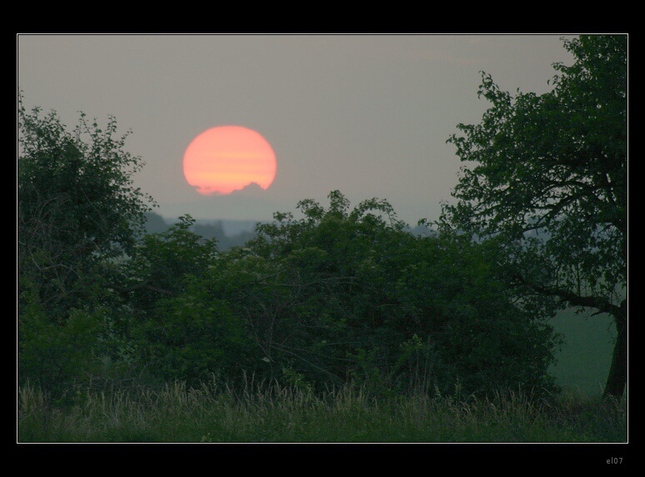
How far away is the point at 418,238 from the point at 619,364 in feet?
19.9

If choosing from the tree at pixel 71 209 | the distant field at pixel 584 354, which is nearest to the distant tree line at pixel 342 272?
the tree at pixel 71 209

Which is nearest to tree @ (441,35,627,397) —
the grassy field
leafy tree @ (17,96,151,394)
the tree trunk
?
the tree trunk

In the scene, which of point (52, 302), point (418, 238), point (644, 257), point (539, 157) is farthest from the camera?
point (539, 157)

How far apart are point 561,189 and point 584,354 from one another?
1929 centimetres

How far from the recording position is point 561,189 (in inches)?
609

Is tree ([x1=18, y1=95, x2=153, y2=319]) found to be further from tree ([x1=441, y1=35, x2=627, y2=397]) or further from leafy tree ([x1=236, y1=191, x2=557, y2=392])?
tree ([x1=441, y1=35, x2=627, y2=397])

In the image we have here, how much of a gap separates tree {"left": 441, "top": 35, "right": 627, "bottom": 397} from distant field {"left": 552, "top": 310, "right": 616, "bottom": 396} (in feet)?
16.1

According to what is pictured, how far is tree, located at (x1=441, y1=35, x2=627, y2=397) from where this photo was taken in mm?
14398

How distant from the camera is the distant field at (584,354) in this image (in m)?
25.7

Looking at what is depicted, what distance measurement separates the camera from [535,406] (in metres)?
13.8

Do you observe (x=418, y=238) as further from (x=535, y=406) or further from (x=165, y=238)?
(x=165, y=238)

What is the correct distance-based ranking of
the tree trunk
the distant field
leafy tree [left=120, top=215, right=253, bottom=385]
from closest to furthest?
leafy tree [left=120, top=215, right=253, bottom=385]
the tree trunk
the distant field

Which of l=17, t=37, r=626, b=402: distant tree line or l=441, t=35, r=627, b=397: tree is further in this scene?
l=441, t=35, r=627, b=397: tree

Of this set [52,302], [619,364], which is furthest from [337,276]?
[619,364]
